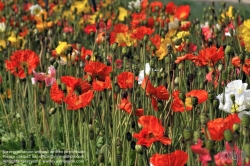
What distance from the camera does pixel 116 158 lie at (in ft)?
6.48

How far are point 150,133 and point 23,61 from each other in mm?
1227

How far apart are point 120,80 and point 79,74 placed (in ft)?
2.57

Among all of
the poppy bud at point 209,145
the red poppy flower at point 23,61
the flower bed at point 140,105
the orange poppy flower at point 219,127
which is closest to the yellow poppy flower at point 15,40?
the flower bed at point 140,105

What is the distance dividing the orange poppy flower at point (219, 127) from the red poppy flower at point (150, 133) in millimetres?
192

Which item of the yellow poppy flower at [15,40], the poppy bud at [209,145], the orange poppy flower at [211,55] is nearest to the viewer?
the poppy bud at [209,145]

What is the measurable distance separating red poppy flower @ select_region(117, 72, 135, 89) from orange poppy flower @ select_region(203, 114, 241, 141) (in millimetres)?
587

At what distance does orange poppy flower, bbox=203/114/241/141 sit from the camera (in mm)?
1415

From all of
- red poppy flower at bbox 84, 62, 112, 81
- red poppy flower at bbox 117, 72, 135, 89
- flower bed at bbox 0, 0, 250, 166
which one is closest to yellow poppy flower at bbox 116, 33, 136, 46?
flower bed at bbox 0, 0, 250, 166

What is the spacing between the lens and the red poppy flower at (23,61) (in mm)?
2645

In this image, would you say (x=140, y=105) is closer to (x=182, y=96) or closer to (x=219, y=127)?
(x=182, y=96)

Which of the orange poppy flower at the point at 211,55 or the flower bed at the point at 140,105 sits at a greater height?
the orange poppy flower at the point at 211,55

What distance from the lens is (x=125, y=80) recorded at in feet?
6.54

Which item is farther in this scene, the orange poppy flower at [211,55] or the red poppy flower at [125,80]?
the orange poppy flower at [211,55]

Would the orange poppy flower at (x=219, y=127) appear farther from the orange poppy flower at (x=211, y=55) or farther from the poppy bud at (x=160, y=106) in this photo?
the orange poppy flower at (x=211, y=55)
